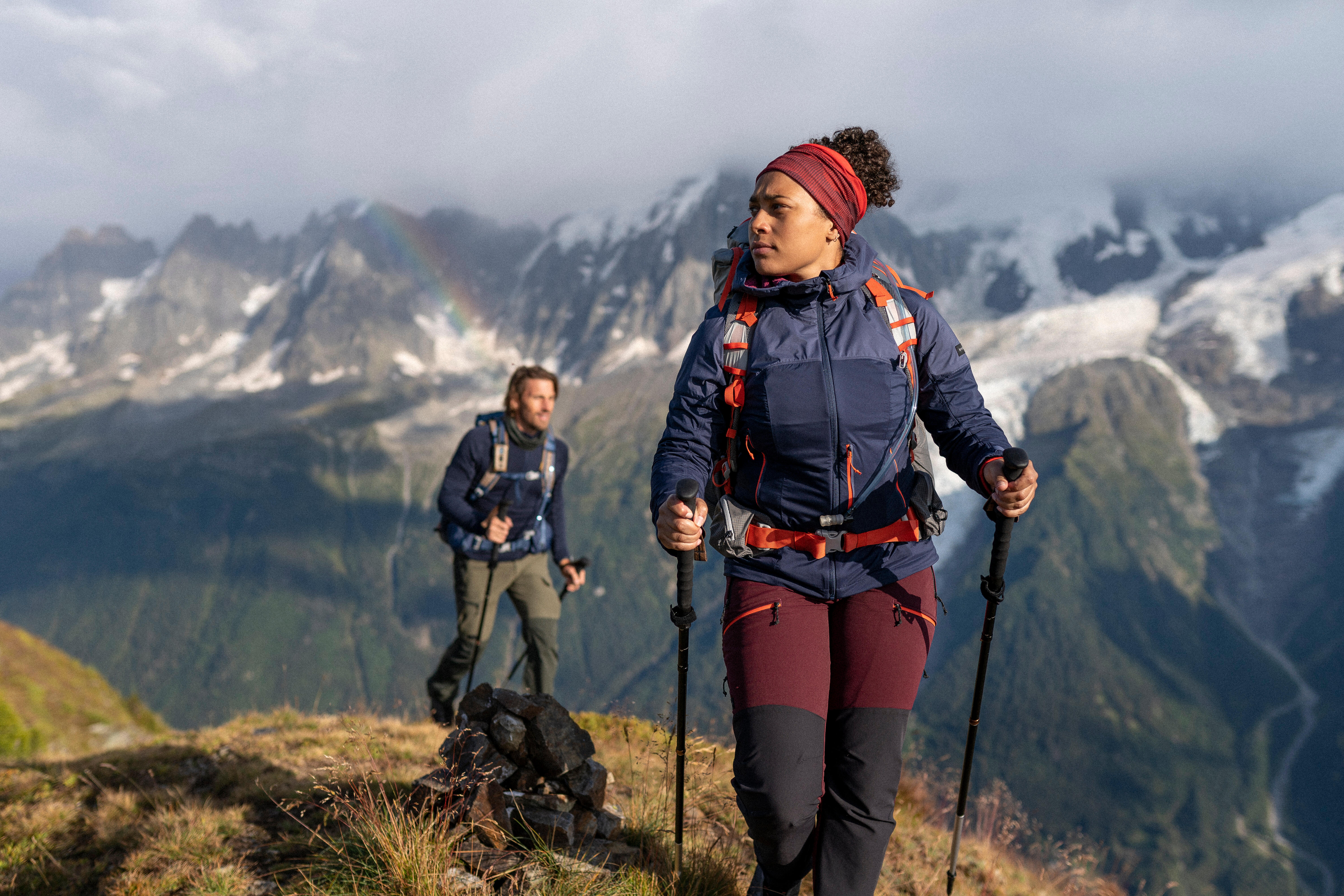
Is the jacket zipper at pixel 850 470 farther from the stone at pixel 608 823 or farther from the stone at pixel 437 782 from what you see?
the stone at pixel 437 782

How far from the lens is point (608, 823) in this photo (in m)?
5.41

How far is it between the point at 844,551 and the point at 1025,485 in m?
0.91

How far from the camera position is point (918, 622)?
12.9ft

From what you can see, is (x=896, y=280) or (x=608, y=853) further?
(x=608, y=853)

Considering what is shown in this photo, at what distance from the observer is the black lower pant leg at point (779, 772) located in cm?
353

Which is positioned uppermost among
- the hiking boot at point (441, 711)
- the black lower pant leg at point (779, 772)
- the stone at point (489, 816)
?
the black lower pant leg at point (779, 772)

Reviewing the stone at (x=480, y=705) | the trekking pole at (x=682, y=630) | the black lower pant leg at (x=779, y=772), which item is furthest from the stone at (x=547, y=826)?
the black lower pant leg at (x=779, y=772)

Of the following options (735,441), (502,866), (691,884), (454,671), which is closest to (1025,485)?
(735,441)

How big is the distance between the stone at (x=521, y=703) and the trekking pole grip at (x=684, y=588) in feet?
7.06

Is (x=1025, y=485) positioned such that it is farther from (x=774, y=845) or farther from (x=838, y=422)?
(x=774, y=845)

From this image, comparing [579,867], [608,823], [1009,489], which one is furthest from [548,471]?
[1009,489]

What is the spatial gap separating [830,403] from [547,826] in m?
3.30

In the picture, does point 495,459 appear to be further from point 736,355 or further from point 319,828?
point 736,355

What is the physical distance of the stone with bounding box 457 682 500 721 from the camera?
19.4 feet
